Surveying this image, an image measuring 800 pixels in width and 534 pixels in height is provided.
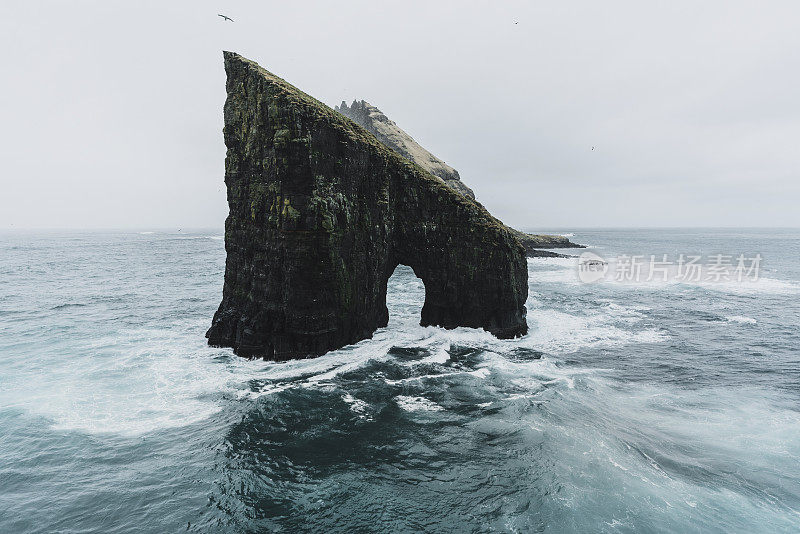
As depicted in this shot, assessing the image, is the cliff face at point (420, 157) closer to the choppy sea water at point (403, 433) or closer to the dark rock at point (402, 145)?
the dark rock at point (402, 145)

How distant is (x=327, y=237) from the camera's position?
23.8 metres

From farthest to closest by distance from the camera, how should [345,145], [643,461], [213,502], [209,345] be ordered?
1. [209,345]
2. [345,145]
3. [643,461]
4. [213,502]

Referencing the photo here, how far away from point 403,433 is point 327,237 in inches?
481

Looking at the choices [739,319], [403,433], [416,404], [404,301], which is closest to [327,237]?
[416,404]

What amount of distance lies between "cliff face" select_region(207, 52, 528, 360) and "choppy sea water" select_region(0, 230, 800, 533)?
224cm

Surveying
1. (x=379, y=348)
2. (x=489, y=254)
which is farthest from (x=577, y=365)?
(x=379, y=348)

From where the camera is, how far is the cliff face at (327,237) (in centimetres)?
2356

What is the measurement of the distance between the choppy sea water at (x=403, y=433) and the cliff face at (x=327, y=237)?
2.24 m

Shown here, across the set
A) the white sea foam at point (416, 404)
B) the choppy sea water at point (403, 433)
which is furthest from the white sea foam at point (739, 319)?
the white sea foam at point (416, 404)

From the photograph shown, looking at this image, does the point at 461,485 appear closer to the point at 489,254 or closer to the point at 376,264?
the point at 376,264

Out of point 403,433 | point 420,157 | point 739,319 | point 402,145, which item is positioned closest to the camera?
point 403,433

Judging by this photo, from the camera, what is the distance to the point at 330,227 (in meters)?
23.7

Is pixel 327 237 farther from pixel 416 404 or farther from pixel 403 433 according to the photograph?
pixel 403 433

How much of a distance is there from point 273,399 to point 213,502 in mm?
6827
